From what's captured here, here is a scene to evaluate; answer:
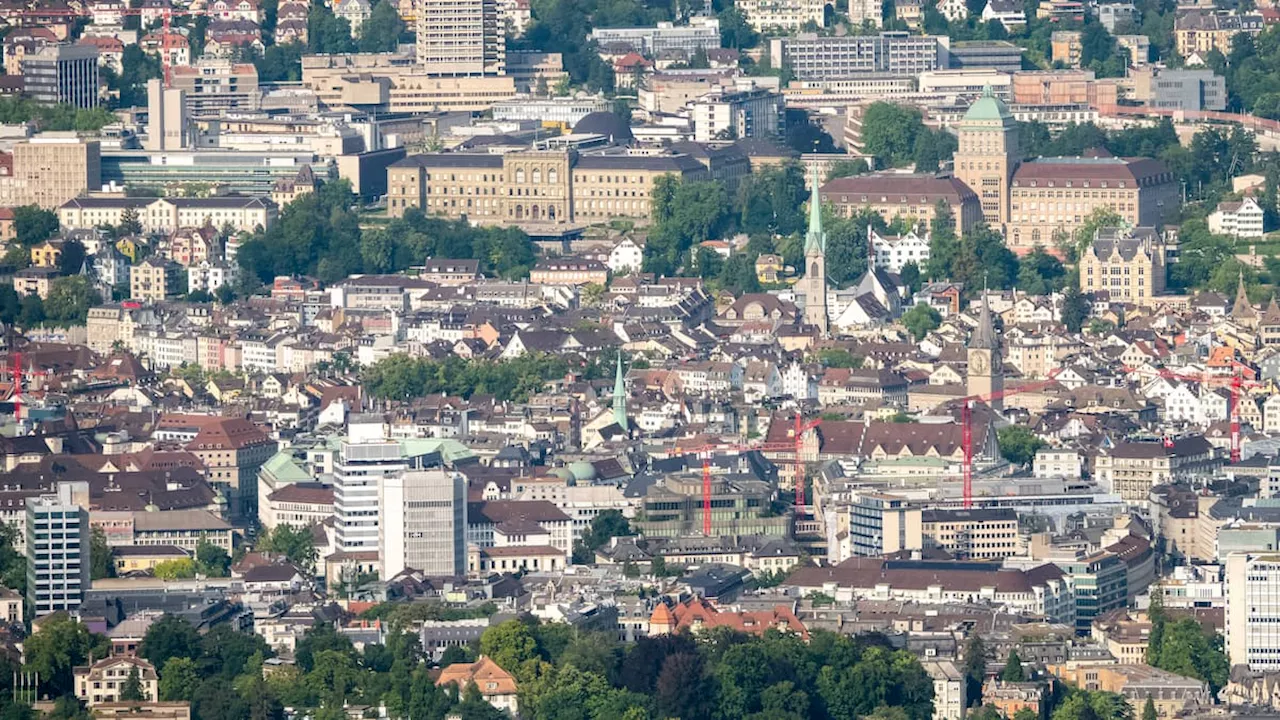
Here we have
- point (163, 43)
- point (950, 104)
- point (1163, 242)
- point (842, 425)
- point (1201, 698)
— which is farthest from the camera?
point (163, 43)

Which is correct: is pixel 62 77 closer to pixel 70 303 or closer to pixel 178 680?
pixel 70 303

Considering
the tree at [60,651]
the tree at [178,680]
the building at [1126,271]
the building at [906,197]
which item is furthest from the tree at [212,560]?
the building at [906,197]

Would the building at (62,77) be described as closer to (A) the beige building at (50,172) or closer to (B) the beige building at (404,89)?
(B) the beige building at (404,89)

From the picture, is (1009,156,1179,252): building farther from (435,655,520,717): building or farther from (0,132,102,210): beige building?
(435,655,520,717): building

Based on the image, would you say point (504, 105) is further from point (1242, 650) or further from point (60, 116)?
point (1242, 650)

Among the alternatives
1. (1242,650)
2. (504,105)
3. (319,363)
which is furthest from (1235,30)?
(1242,650)

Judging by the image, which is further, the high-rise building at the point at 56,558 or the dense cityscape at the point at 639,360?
the high-rise building at the point at 56,558
